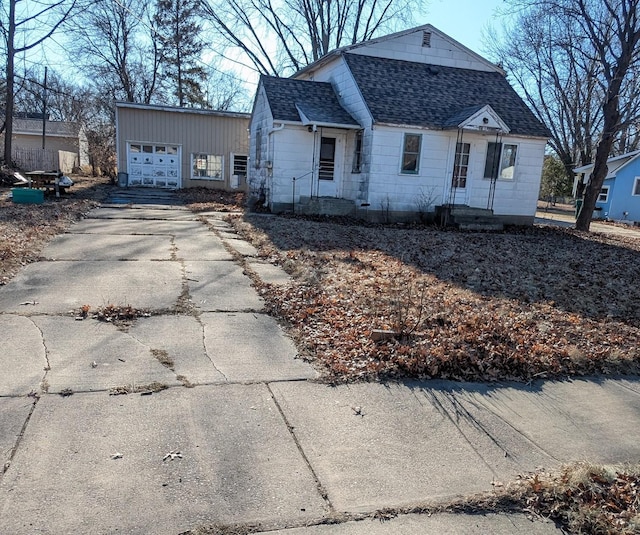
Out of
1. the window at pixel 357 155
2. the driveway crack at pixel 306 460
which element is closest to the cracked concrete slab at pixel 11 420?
the driveway crack at pixel 306 460

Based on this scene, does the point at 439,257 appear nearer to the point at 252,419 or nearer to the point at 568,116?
the point at 252,419

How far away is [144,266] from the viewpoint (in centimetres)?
754

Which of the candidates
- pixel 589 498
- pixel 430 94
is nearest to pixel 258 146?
pixel 430 94

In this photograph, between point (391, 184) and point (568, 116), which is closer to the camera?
point (391, 184)

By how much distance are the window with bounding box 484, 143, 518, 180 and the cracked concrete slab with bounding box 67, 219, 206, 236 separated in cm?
999

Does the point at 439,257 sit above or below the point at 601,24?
below

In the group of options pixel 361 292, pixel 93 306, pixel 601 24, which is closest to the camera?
pixel 93 306

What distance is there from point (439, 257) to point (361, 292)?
3.70 m

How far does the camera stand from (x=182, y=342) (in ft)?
15.2

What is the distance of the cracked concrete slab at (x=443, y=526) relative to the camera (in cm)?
238

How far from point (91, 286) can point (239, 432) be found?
403 centimetres

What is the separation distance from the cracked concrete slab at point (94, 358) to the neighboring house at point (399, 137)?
37.3 feet

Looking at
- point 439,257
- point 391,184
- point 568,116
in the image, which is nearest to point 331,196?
point 391,184

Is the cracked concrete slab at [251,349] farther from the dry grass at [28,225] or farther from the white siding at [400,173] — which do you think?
the white siding at [400,173]
